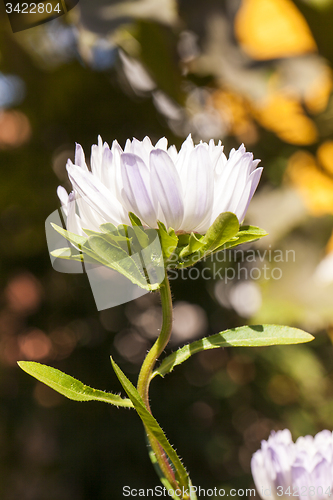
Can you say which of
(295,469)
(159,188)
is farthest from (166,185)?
(295,469)

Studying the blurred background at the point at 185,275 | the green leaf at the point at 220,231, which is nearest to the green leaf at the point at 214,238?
the green leaf at the point at 220,231

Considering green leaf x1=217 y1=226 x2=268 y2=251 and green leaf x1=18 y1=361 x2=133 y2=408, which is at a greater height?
green leaf x1=217 y1=226 x2=268 y2=251

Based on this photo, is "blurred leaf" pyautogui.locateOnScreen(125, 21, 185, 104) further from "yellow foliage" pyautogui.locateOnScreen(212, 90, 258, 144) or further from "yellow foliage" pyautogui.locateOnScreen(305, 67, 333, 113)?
"yellow foliage" pyautogui.locateOnScreen(305, 67, 333, 113)

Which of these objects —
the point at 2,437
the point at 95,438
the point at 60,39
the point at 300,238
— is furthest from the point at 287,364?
the point at 60,39

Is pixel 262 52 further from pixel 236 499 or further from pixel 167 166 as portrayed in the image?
pixel 236 499

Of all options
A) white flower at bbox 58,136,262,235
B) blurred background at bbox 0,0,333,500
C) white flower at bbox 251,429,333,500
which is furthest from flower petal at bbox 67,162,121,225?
blurred background at bbox 0,0,333,500

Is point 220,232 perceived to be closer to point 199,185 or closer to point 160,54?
point 199,185
